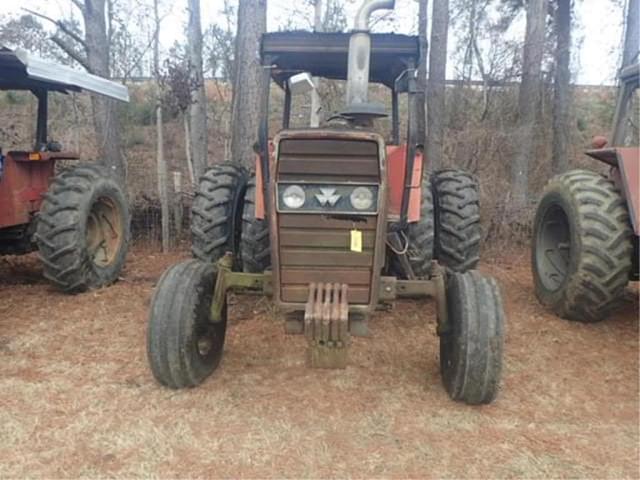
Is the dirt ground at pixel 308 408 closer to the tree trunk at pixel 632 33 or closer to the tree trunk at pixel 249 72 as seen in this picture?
the tree trunk at pixel 249 72

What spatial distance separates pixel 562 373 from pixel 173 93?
5.82 metres

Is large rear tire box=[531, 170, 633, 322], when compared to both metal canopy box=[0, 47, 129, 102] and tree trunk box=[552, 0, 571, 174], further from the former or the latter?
tree trunk box=[552, 0, 571, 174]

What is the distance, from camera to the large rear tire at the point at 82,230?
532cm

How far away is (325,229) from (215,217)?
1665 mm

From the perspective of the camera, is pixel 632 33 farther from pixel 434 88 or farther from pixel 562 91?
pixel 434 88

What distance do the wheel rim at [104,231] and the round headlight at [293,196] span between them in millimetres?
3516

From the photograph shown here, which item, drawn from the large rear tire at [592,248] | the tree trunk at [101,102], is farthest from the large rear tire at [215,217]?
the tree trunk at [101,102]

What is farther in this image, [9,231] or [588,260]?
[9,231]

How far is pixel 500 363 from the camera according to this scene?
10.8 ft

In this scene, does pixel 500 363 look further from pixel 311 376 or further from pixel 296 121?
pixel 296 121

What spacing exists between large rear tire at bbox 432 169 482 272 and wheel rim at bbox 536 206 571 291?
111cm

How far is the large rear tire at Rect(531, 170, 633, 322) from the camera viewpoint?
4.42 metres

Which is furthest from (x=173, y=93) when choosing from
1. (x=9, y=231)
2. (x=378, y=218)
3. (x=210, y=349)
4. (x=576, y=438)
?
(x=576, y=438)

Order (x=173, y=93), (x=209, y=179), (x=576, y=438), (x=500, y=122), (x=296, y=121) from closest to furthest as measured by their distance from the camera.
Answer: (x=576, y=438) → (x=209, y=179) → (x=173, y=93) → (x=500, y=122) → (x=296, y=121)
